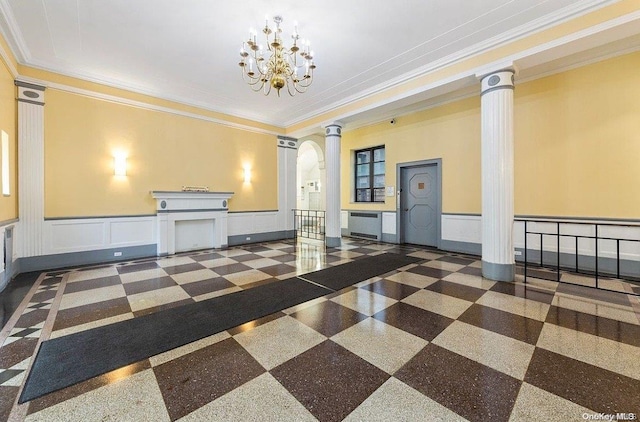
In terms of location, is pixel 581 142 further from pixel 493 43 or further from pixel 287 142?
pixel 287 142

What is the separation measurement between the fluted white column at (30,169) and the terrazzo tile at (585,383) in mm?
6807

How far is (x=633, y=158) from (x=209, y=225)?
8025 millimetres

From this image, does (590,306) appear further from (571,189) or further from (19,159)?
(19,159)

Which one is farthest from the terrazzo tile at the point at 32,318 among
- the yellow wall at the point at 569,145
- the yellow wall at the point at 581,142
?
the yellow wall at the point at 581,142

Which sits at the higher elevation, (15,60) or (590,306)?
(15,60)

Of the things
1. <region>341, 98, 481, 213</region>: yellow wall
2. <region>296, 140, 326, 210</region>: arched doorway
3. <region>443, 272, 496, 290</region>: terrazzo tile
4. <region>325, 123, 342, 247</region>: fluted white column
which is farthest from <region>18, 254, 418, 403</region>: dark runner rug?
<region>296, 140, 326, 210</region>: arched doorway

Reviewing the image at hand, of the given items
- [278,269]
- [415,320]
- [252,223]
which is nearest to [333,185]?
[252,223]

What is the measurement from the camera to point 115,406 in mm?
1547

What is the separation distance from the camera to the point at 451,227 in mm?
6078

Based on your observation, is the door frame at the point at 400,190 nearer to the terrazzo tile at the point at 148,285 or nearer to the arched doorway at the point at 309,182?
the terrazzo tile at the point at 148,285

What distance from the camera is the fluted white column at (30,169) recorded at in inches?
167

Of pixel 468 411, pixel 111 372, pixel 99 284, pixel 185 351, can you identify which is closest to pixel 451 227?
pixel 468 411

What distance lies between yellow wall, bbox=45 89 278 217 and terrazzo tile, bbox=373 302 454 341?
17.2 feet

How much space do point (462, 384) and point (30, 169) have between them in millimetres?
6552
